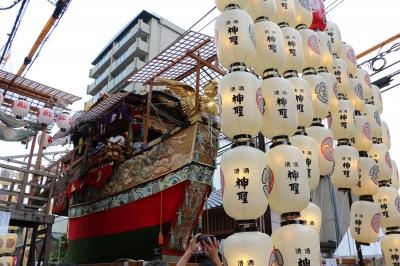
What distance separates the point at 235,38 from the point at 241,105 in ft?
3.66

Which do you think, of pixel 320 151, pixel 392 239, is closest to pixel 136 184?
pixel 320 151

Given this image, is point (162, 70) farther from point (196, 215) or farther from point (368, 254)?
point (368, 254)

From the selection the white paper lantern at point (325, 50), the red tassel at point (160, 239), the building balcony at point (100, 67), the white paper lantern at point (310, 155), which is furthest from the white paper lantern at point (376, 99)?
the building balcony at point (100, 67)

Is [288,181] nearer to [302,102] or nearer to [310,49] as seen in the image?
[302,102]

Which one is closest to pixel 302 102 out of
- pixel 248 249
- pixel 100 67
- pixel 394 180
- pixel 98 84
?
pixel 248 249

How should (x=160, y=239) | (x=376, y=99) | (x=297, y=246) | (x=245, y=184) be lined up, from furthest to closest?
(x=376, y=99) < (x=160, y=239) < (x=297, y=246) < (x=245, y=184)

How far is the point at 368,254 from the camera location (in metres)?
12.5

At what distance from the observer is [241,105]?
16.0 feet

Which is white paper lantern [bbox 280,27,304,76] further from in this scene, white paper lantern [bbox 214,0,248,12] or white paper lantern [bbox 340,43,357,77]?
white paper lantern [bbox 340,43,357,77]

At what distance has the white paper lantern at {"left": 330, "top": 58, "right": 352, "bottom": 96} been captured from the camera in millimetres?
7941

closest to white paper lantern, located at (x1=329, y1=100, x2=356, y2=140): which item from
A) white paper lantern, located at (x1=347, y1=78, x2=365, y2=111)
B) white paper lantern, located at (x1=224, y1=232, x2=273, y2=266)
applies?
white paper lantern, located at (x1=347, y1=78, x2=365, y2=111)

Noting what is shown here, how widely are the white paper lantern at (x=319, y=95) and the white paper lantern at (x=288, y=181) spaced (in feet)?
5.76

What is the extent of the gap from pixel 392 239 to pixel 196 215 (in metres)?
4.22

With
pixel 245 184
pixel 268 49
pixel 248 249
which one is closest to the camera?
pixel 248 249
